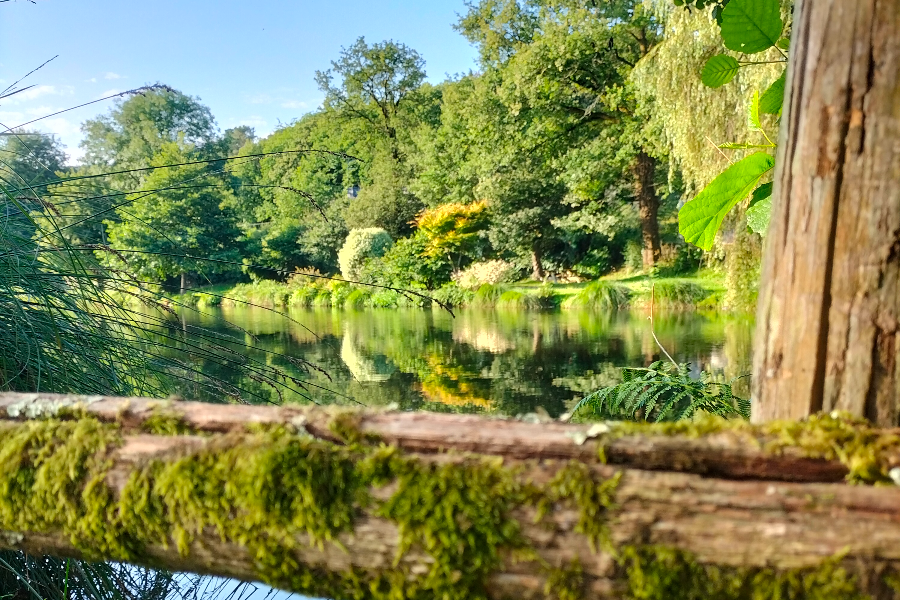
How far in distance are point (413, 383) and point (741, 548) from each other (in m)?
4.31

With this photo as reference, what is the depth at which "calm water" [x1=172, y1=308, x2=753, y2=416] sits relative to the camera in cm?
414

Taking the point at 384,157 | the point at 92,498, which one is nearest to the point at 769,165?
the point at 92,498

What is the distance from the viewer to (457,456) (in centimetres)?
46

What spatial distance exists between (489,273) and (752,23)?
36.5 ft

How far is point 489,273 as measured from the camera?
11.8 meters

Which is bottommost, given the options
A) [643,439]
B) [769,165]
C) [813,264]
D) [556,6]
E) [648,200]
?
[643,439]

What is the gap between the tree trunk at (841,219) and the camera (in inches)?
16.9

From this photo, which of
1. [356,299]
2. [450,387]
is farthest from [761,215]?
[356,299]

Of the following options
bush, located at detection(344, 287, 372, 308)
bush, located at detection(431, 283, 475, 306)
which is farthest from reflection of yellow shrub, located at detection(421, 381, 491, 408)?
bush, located at detection(344, 287, 372, 308)

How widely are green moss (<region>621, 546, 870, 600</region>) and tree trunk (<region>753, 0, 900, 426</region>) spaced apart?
0.14 m

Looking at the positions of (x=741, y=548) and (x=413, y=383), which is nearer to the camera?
(x=741, y=548)

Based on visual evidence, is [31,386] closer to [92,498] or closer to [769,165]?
[92,498]

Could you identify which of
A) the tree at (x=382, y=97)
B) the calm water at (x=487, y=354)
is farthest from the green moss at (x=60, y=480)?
the tree at (x=382, y=97)

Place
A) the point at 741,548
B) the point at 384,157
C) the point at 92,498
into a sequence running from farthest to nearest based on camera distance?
the point at 384,157, the point at 92,498, the point at 741,548
